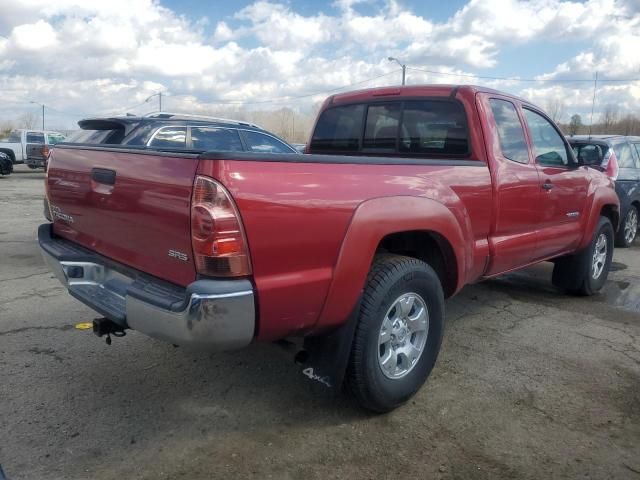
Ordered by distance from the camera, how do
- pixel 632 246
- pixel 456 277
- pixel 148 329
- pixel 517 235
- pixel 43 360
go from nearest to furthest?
pixel 148 329 → pixel 456 277 → pixel 43 360 → pixel 517 235 → pixel 632 246

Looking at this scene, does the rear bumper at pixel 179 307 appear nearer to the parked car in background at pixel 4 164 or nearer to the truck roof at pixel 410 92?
the truck roof at pixel 410 92

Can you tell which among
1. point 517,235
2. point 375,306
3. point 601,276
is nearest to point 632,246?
point 601,276

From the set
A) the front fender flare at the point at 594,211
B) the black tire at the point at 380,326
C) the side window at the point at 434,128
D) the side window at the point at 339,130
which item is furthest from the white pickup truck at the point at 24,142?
the black tire at the point at 380,326

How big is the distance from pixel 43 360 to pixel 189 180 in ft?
7.56

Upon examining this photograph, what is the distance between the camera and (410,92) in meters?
4.36

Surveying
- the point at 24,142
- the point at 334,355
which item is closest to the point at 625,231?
the point at 334,355

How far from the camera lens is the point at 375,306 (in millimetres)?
2930

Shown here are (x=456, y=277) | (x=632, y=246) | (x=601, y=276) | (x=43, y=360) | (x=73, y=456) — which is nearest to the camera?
(x=73, y=456)

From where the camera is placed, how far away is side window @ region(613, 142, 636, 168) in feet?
29.6

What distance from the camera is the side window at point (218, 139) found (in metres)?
8.77

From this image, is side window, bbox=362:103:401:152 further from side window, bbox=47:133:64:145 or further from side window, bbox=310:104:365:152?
side window, bbox=47:133:64:145

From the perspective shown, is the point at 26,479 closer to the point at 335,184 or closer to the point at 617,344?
the point at 335,184

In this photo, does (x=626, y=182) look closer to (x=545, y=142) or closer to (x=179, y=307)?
(x=545, y=142)

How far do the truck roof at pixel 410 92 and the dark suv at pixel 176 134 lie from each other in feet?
7.34
